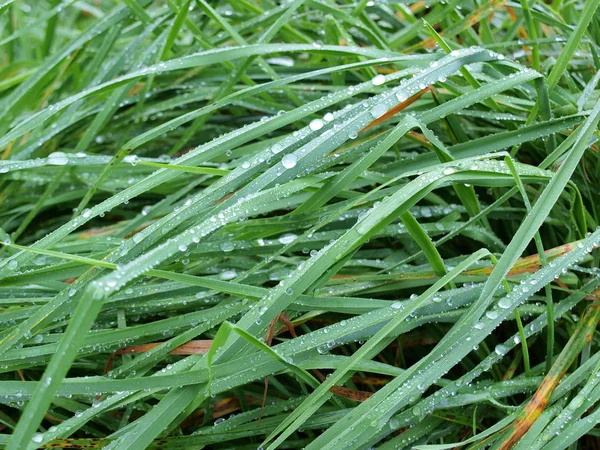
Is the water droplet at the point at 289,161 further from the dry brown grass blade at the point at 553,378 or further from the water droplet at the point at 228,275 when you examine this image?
the dry brown grass blade at the point at 553,378

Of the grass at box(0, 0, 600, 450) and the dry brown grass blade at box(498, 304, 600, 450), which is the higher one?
the grass at box(0, 0, 600, 450)

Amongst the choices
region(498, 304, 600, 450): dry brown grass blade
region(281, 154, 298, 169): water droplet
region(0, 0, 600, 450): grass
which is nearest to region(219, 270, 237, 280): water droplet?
region(0, 0, 600, 450): grass

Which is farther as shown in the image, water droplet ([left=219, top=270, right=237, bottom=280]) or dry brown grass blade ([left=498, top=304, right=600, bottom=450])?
water droplet ([left=219, top=270, right=237, bottom=280])

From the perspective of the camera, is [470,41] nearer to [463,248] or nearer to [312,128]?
[463,248]

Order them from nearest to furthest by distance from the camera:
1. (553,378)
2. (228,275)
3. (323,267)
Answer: (323,267) < (553,378) < (228,275)

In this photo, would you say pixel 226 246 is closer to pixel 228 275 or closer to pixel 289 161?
pixel 228 275

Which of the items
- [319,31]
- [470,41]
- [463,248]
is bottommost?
[463,248]

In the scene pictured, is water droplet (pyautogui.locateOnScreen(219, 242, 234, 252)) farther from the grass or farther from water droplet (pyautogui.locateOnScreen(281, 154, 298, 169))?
water droplet (pyautogui.locateOnScreen(281, 154, 298, 169))

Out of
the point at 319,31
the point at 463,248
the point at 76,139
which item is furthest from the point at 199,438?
the point at 319,31

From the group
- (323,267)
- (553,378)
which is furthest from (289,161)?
(553,378)
